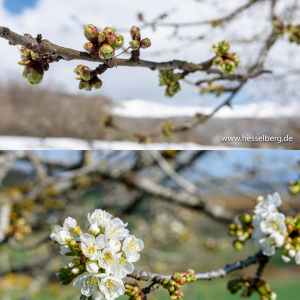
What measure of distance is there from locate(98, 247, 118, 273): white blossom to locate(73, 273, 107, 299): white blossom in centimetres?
1

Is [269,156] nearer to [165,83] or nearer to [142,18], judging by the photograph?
[142,18]

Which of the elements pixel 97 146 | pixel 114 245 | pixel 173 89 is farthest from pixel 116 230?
pixel 97 146

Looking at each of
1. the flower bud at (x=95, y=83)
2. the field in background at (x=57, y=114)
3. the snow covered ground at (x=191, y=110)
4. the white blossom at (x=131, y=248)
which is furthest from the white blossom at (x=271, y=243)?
the field in background at (x=57, y=114)

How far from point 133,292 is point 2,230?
0.72m

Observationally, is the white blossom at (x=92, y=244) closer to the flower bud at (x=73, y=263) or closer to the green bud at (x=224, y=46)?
the flower bud at (x=73, y=263)

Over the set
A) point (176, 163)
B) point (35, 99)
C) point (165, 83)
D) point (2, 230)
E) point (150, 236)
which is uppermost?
point (35, 99)

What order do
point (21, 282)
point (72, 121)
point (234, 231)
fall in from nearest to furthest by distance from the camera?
1. point (234, 231)
2. point (21, 282)
3. point (72, 121)

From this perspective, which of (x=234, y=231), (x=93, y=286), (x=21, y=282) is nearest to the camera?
(x=93, y=286)

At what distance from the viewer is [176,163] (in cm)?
169

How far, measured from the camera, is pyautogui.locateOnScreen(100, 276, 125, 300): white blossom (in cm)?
28

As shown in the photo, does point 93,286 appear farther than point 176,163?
No

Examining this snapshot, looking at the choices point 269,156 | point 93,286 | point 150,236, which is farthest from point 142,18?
point 150,236

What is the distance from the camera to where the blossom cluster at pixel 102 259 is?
285mm

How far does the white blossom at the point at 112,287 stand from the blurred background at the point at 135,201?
27.2 inches
